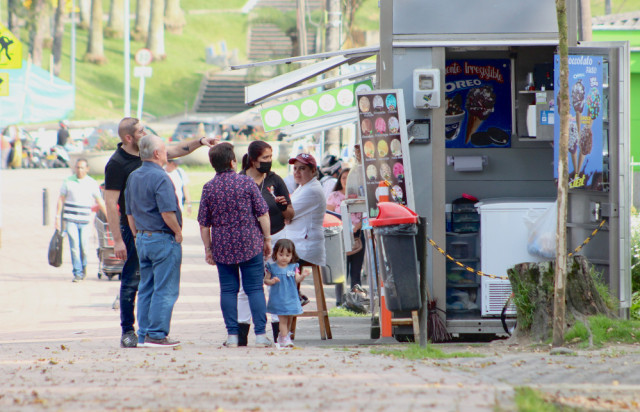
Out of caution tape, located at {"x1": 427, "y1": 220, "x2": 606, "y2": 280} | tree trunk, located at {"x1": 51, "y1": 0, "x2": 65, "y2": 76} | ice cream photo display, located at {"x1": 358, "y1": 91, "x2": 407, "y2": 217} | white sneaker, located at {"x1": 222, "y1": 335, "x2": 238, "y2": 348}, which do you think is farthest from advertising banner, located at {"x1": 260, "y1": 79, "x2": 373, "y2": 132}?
tree trunk, located at {"x1": 51, "y1": 0, "x2": 65, "y2": 76}

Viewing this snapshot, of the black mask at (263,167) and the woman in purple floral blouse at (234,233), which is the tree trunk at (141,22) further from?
the woman in purple floral blouse at (234,233)

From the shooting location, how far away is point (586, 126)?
812 centimetres

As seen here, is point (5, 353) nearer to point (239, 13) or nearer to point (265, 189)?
point (265, 189)

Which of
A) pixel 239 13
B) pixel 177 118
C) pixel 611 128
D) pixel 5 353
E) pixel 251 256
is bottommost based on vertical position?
pixel 5 353

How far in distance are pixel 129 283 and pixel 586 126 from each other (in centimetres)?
419

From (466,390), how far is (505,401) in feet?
1.22

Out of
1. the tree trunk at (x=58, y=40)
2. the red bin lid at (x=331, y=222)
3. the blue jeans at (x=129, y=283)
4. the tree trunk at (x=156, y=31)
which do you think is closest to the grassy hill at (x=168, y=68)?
the tree trunk at (x=156, y=31)

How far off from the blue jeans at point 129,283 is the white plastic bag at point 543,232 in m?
3.50

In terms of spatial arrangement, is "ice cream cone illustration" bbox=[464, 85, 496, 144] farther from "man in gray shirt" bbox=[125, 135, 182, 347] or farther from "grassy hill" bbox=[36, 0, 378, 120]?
"grassy hill" bbox=[36, 0, 378, 120]

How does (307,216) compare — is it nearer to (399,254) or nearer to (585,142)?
(399,254)

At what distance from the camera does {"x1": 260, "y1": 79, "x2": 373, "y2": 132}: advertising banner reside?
12.7 metres

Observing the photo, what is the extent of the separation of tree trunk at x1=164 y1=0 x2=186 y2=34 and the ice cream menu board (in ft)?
225

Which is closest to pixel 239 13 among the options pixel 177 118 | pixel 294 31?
pixel 177 118

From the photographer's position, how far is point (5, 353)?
25.3 feet
